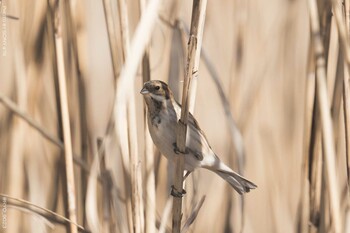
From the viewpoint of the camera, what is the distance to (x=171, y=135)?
1.56 m

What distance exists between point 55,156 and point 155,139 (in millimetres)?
405

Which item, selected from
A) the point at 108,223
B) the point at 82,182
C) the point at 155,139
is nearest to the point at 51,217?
the point at 82,182

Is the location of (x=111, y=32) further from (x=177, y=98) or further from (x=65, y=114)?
(x=177, y=98)

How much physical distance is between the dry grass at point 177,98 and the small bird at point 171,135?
4cm

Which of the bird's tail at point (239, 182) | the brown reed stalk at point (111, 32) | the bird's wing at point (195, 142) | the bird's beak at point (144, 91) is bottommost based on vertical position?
the bird's tail at point (239, 182)

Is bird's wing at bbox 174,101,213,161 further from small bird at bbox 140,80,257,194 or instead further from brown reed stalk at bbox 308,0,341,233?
brown reed stalk at bbox 308,0,341,233

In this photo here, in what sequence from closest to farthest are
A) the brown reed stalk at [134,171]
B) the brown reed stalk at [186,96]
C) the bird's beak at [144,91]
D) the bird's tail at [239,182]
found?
the brown reed stalk at [186,96] < the brown reed stalk at [134,171] < the bird's beak at [144,91] < the bird's tail at [239,182]

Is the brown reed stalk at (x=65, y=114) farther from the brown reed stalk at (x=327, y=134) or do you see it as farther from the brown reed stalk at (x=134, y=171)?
the brown reed stalk at (x=327, y=134)

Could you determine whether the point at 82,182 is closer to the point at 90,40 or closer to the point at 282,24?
the point at 90,40

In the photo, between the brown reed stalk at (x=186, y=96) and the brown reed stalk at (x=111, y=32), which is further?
the brown reed stalk at (x=111, y=32)

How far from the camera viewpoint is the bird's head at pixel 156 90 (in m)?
1.49

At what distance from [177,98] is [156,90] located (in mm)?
281

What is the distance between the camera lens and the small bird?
5.05 ft

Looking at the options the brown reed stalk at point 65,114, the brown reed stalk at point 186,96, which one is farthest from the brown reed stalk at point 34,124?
the brown reed stalk at point 186,96
